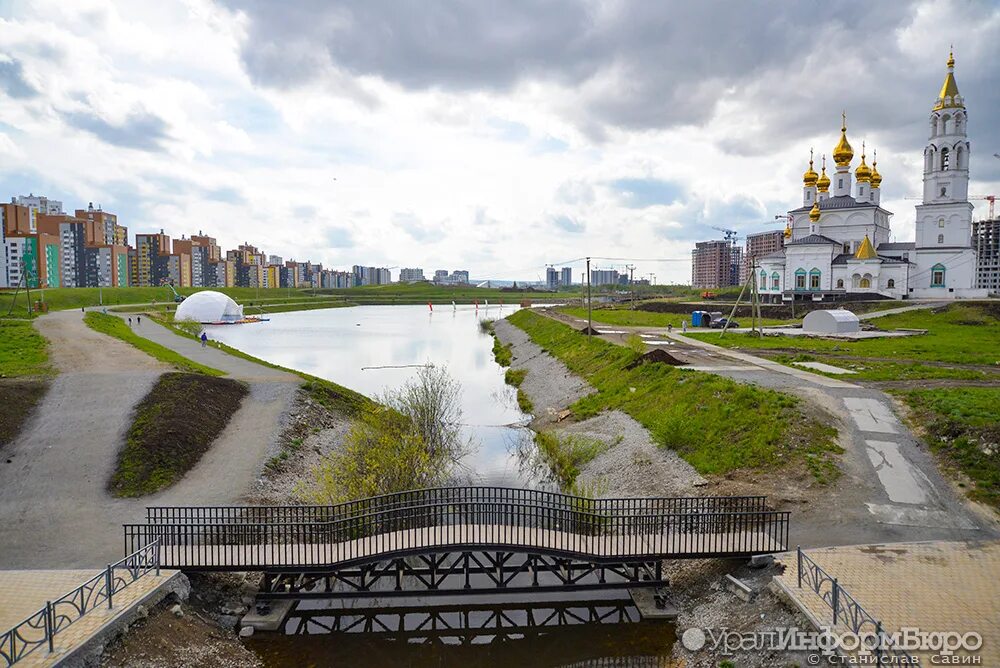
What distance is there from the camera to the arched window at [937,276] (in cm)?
6926

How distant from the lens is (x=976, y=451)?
60.2ft

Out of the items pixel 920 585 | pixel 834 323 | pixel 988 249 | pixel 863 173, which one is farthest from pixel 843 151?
pixel 988 249

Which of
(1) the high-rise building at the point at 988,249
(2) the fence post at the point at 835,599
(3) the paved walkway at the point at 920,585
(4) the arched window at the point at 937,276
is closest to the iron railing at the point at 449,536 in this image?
(3) the paved walkway at the point at 920,585

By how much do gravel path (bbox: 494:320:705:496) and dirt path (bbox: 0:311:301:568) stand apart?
11.6 meters

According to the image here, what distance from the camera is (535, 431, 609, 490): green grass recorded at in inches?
917

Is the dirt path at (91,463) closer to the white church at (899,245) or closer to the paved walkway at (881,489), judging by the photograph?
the paved walkway at (881,489)

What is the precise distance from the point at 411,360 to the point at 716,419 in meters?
36.2

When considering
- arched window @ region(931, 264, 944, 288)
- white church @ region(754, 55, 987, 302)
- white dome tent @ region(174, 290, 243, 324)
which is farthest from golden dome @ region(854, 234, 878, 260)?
white dome tent @ region(174, 290, 243, 324)

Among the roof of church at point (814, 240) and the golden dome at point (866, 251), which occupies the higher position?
the roof of church at point (814, 240)

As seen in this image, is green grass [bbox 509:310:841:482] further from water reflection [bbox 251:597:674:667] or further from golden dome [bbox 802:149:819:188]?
golden dome [bbox 802:149:819:188]

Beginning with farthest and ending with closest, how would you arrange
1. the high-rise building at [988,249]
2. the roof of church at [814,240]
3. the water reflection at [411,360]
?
the high-rise building at [988,249] < the roof of church at [814,240] < the water reflection at [411,360]

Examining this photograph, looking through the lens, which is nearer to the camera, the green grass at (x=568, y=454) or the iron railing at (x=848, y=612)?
the iron railing at (x=848, y=612)

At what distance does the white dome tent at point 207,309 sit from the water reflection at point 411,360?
1.85 meters

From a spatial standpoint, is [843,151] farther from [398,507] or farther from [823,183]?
[398,507]
